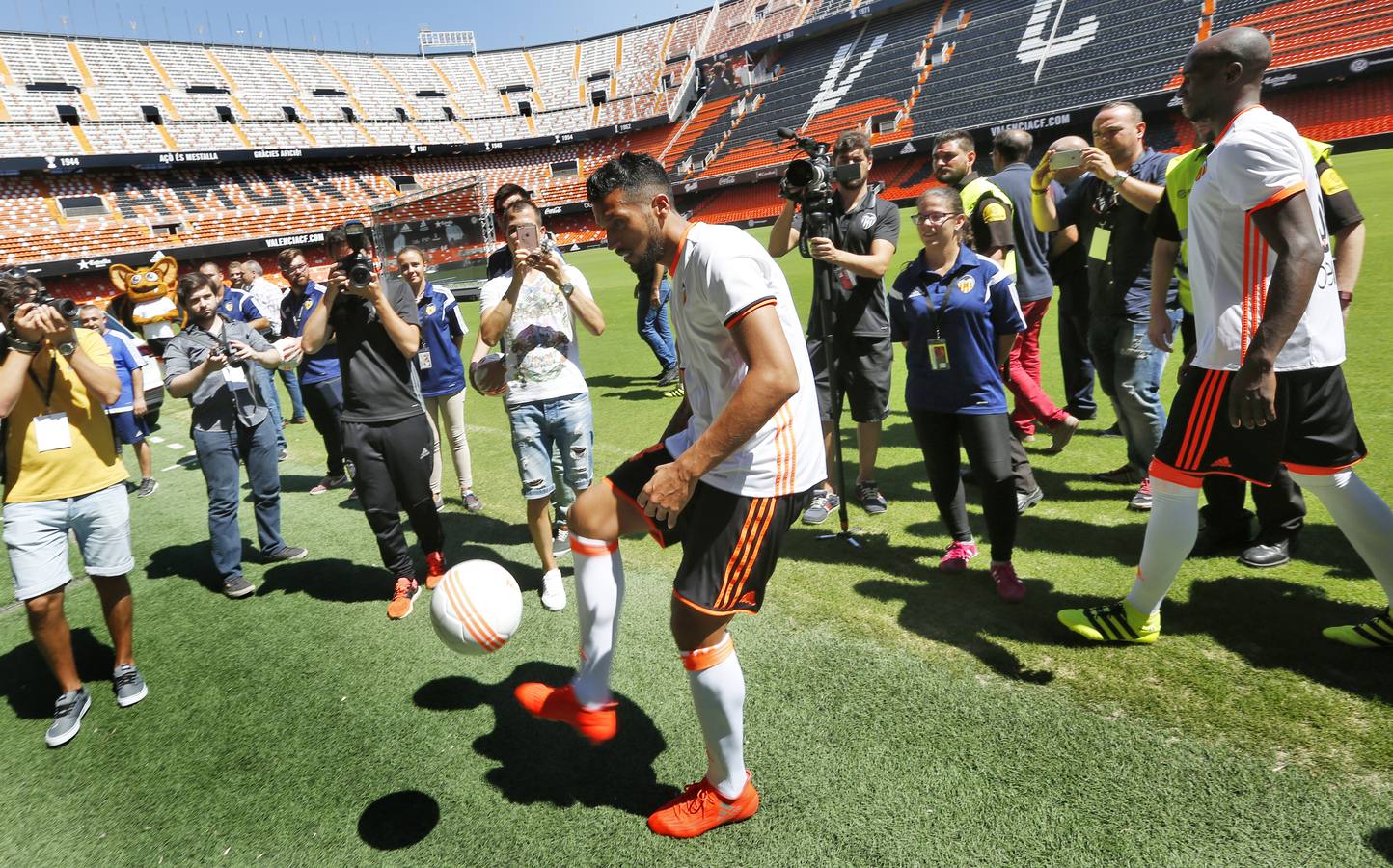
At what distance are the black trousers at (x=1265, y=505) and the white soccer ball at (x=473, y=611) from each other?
3.25 metres

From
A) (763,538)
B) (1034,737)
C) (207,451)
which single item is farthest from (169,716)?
(1034,737)

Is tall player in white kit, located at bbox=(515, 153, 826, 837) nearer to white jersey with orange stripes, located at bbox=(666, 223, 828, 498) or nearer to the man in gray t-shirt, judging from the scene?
white jersey with orange stripes, located at bbox=(666, 223, 828, 498)

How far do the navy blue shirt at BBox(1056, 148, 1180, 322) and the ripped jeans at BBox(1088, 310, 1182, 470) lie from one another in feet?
0.31

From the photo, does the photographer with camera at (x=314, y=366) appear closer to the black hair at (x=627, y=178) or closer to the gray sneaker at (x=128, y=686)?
the gray sneaker at (x=128, y=686)

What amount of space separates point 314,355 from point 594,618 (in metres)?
4.69

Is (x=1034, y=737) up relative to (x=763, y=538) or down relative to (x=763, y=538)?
down

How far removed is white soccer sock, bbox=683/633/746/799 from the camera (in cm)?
230

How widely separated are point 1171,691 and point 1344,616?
3.19 ft

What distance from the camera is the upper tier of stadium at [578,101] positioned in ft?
92.6

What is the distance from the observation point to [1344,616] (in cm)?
309

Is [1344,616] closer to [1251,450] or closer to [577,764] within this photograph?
[1251,450]

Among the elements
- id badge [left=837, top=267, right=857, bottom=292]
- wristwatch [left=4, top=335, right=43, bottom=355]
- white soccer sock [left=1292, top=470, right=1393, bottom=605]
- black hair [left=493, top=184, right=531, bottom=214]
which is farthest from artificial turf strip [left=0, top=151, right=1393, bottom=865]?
black hair [left=493, top=184, right=531, bottom=214]

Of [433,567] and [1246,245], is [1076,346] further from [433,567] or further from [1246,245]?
[433,567]

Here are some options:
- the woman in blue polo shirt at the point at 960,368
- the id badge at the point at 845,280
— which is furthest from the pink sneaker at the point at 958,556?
the id badge at the point at 845,280
